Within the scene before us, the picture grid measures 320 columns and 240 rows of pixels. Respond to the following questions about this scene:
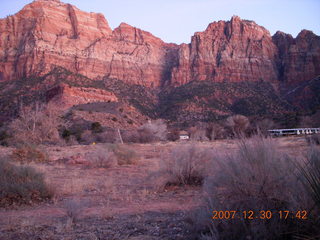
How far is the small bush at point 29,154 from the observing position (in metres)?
17.2

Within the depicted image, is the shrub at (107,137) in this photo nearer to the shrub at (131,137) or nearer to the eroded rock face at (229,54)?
the shrub at (131,137)

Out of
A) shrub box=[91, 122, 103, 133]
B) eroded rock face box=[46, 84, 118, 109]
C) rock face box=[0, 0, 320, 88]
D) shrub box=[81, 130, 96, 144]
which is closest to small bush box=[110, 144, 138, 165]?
shrub box=[81, 130, 96, 144]

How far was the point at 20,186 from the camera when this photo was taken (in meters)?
8.07

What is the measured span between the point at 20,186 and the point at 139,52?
4678 inches

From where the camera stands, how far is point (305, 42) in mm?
104438

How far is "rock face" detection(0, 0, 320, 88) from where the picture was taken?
93.6 m

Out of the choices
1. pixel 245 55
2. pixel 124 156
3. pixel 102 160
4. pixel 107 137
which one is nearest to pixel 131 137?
pixel 107 137

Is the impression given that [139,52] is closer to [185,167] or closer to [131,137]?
[131,137]

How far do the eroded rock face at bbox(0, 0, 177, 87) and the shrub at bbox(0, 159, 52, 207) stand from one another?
249ft

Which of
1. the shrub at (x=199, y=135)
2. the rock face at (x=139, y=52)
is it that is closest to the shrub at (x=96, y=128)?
the shrub at (x=199, y=135)

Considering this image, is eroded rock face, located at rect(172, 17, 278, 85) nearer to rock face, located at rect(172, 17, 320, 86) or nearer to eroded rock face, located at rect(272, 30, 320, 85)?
rock face, located at rect(172, 17, 320, 86)

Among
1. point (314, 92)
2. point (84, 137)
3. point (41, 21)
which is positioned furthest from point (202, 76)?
point (84, 137)

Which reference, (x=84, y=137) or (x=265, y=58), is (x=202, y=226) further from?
(x=265, y=58)

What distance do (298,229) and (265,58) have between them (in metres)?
112
